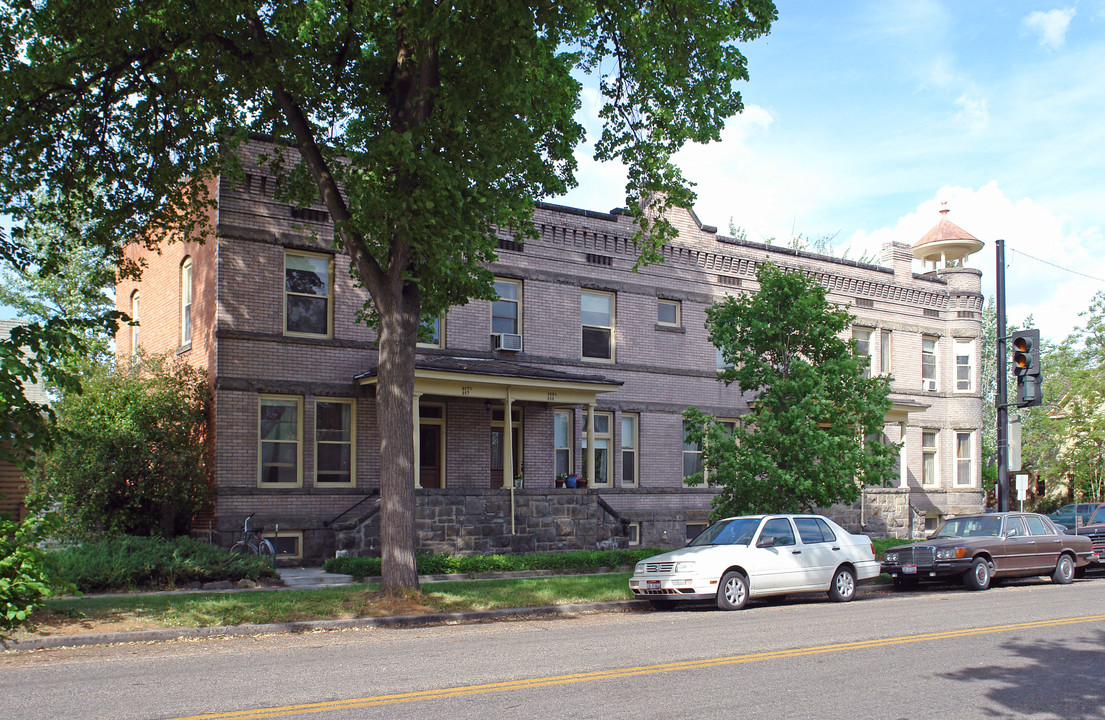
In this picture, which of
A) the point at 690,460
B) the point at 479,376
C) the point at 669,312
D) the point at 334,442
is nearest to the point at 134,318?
the point at 334,442

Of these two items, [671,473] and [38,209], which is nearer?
[38,209]

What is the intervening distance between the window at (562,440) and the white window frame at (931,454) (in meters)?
14.6

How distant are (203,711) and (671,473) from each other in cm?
2041

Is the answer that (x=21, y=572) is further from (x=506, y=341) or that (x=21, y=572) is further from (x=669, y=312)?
(x=669, y=312)

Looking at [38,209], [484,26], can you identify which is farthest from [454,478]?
[484,26]

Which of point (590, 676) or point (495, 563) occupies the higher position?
point (590, 676)

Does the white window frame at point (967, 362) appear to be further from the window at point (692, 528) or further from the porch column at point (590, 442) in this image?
the porch column at point (590, 442)

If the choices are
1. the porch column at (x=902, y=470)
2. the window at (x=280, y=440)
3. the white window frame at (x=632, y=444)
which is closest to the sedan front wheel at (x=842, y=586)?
the white window frame at (x=632, y=444)

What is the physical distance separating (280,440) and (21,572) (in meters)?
9.71

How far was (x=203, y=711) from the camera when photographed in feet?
24.7

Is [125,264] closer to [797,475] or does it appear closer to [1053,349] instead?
[797,475]

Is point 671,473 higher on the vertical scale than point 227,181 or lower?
lower

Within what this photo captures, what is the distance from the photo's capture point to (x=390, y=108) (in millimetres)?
14891

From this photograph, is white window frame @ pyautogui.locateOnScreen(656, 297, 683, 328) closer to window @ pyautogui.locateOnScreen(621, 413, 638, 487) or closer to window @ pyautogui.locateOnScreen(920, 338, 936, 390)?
window @ pyautogui.locateOnScreen(621, 413, 638, 487)
